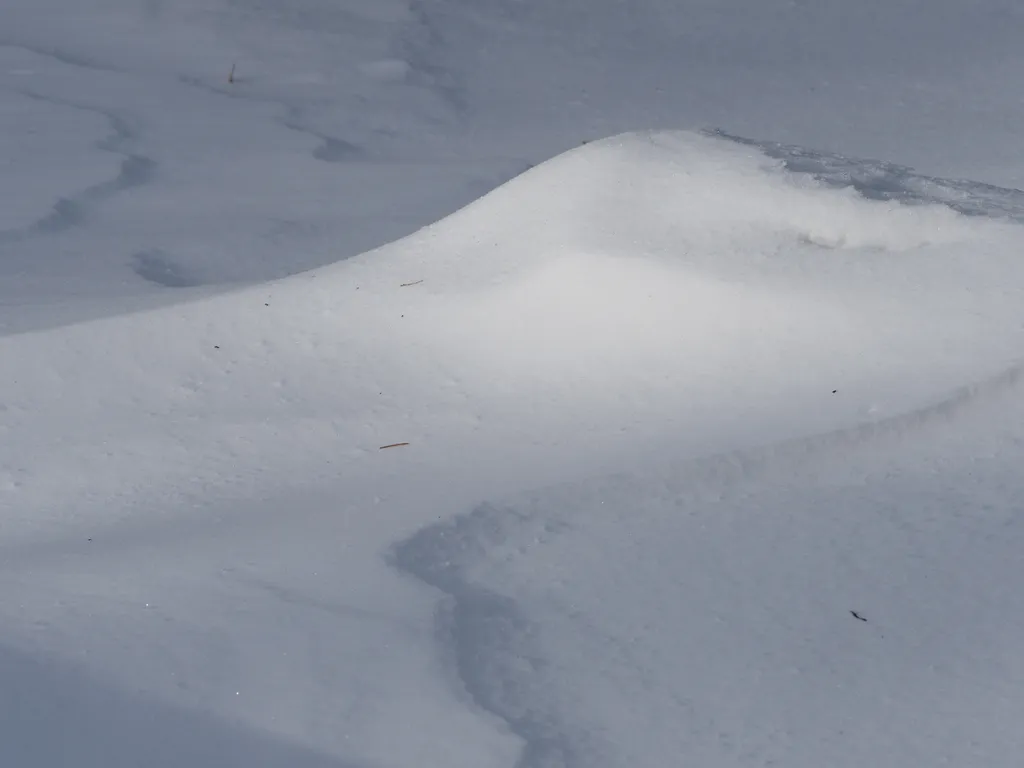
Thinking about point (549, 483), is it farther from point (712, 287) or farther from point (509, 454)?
point (712, 287)

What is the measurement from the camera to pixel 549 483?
4.34 feet

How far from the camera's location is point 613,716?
1023 mm

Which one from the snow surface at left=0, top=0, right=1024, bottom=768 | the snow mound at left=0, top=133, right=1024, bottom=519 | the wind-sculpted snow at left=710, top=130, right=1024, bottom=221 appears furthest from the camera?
the wind-sculpted snow at left=710, top=130, right=1024, bottom=221

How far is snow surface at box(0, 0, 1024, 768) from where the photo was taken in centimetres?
102

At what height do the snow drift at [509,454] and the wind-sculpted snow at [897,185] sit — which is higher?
the wind-sculpted snow at [897,185]

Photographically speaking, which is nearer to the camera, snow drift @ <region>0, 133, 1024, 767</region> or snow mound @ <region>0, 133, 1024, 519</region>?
snow drift @ <region>0, 133, 1024, 767</region>

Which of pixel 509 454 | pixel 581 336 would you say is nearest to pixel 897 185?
pixel 581 336

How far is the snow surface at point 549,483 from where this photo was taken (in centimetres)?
102

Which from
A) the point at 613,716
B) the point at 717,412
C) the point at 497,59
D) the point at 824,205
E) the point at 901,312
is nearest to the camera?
the point at 613,716

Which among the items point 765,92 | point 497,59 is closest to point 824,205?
point 765,92

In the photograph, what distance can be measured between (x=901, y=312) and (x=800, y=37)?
2.56 m

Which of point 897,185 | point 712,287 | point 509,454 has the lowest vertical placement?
point 509,454

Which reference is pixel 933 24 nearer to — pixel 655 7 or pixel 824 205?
pixel 655 7

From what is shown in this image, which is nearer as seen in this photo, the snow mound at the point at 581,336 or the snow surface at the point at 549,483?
the snow surface at the point at 549,483
